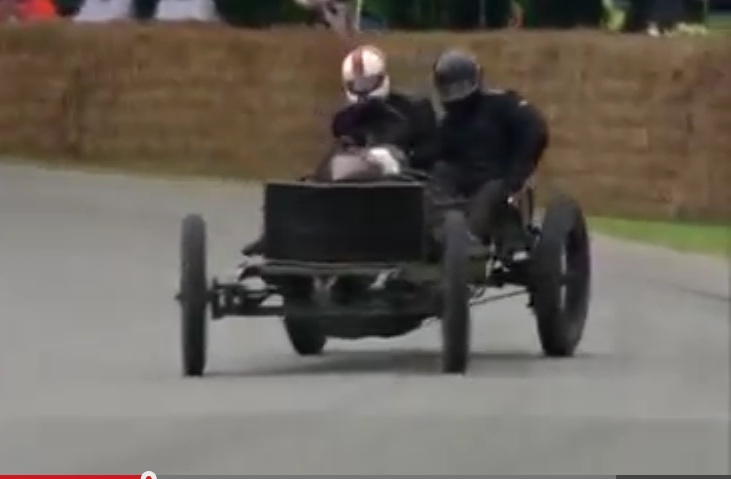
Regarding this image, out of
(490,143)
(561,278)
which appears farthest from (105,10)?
(561,278)

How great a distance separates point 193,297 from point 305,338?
1.91m

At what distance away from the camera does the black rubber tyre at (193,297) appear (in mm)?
16672

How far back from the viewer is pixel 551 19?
3944 cm

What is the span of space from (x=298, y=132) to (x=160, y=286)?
41.8 ft

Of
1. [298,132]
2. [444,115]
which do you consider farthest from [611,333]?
[298,132]

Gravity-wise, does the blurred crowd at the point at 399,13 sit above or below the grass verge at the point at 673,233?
above

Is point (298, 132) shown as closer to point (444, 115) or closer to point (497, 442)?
point (444, 115)

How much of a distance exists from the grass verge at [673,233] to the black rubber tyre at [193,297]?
9.13 m

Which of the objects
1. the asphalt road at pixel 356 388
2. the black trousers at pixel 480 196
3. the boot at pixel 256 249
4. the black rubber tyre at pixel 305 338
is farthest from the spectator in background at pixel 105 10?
the boot at pixel 256 249

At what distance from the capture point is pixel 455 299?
52.3 feet

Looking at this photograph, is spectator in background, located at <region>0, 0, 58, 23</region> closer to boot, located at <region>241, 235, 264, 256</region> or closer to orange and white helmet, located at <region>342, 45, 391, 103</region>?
orange and white helmet, located at <region>342, 45, 391, 103</region>

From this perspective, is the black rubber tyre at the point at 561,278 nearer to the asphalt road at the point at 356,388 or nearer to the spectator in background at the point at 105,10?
the asphalt road at the point at 356,388

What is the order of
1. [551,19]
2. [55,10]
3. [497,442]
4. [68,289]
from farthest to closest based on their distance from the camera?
[55,10], [551,19], [68,289], [497,442]

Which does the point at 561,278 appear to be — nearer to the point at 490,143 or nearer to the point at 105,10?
the point at 490,143
